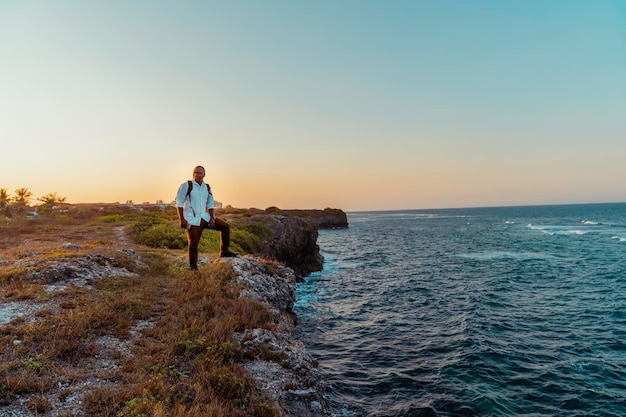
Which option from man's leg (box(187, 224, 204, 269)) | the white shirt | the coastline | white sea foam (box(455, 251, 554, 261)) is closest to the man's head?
the white shirt

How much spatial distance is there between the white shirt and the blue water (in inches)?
284

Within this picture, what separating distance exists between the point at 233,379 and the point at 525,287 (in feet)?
85.3

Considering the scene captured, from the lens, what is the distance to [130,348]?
6.88 metres

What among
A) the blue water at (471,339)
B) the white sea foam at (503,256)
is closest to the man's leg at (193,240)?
the blue water at (471,339)

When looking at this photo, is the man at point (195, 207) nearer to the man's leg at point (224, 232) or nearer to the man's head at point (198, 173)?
the man's head at point (198, 173)

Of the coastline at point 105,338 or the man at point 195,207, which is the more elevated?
the man at point 195,207

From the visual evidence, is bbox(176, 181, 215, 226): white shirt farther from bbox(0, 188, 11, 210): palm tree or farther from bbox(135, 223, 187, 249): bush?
bbox(0, 188, 11, 210): palm tree

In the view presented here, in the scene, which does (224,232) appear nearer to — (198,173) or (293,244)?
(198,173)

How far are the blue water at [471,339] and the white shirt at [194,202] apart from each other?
7.22 metres

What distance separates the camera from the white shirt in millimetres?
10984

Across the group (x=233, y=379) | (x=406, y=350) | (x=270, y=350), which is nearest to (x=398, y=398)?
(x=406, y=350)

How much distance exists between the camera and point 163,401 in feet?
17.1

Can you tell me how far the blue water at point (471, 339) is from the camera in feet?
35.0

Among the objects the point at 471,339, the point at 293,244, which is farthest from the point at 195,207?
the point at 293,244
